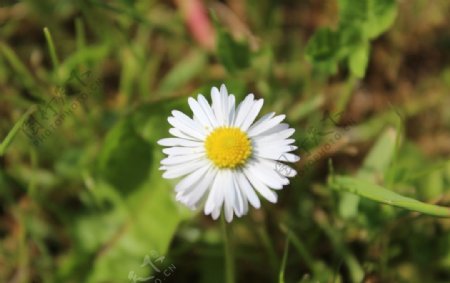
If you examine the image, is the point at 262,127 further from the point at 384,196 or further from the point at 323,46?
the point at 323,46

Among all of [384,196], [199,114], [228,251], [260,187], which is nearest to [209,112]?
[199,114]

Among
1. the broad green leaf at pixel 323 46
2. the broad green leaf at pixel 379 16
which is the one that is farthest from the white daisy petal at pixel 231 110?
the broad green leaf at pixel 379 16

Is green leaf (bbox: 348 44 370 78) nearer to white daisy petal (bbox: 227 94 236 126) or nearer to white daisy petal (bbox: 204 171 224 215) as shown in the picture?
white daisy petal (bbox: 227 94 236 126)

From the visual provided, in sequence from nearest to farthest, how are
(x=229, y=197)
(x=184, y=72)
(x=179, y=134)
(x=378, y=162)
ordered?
(x=229, y=197), (x=179, y=134), (x=378, y=162), (x=184, y=72)

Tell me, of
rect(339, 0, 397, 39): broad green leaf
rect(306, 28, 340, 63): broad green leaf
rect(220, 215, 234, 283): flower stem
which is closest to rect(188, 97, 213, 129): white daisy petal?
rect(220, 215, 234, 283): flower stem

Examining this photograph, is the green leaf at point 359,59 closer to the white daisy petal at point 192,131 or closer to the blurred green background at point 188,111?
the blurred green background at point 188,111
